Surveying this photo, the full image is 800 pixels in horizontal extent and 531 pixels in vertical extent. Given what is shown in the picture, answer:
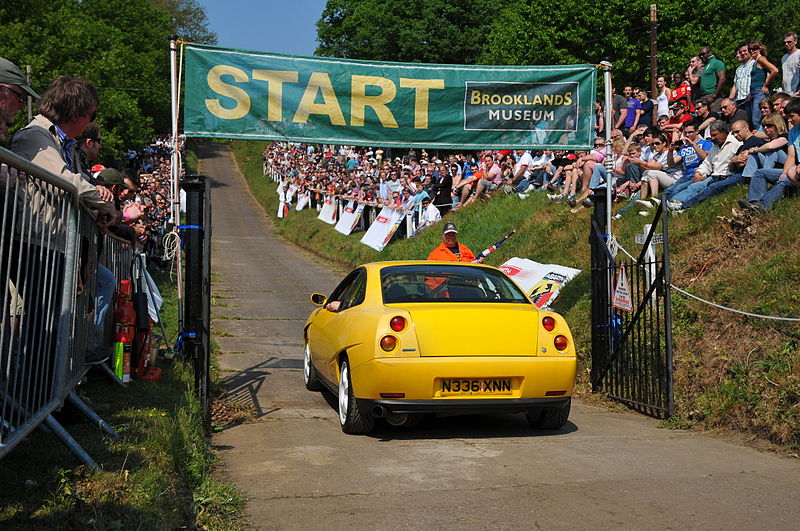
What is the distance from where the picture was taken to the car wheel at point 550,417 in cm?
749

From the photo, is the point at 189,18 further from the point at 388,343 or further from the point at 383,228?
the point at 388,343

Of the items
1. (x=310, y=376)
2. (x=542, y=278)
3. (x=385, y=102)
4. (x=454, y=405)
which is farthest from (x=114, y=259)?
(x=542, y=278)

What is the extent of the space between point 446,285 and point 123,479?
4084 mm

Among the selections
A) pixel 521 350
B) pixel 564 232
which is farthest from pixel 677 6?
pixel 521 350

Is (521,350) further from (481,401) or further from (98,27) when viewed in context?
(98,27)

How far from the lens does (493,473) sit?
229 inches

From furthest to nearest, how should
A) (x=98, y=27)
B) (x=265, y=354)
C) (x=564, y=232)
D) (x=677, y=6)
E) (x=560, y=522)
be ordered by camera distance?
(x=98, y=27) < (x=677, y=6) < (x=564, y=232) < (x=265, y=354) < (x=560, y=522)

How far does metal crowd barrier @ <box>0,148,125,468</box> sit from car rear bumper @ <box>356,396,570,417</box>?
2377 millimetres

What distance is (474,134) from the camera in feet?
38.6

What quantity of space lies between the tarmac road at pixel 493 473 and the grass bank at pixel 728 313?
49 centimetres

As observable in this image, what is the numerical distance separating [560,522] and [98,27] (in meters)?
56.4

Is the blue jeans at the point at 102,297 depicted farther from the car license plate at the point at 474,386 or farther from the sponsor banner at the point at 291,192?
the sponsor banner at the point at 291,192

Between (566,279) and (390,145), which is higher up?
(390,145)

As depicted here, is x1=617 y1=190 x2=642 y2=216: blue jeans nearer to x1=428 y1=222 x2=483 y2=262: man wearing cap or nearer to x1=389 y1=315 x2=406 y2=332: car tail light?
x1=428 y1=222 x2=483 y2=262: man wearing cap
